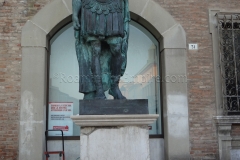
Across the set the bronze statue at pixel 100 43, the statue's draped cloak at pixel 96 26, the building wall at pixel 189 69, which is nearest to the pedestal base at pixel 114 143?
the bronze statue at pixel 100 43

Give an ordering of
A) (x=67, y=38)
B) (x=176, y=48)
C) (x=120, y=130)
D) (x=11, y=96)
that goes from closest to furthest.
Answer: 1. (x=120, y=130)
2. (x=11, y=96)
3. (x=176, y=48)
4. (x=67, y=38)

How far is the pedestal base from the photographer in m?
3.86

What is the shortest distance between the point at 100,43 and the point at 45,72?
9.89 feet

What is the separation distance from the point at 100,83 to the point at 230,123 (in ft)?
12.6

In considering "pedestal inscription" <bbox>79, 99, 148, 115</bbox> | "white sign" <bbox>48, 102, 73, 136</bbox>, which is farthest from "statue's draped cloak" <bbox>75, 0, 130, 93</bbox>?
"white sign" <bbox>48, 102, 73, 136</bbox>

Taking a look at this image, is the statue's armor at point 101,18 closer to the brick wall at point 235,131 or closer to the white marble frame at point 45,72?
the white marble frame at point 45,72

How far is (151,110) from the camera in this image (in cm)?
748

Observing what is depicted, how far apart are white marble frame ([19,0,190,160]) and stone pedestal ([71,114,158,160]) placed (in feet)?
9.69

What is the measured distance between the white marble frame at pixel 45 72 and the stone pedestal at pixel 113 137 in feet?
9.69

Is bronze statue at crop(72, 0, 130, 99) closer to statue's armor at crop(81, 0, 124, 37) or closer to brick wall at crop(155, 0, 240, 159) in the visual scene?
statue's armor at crop(81, 0, 124, 37)

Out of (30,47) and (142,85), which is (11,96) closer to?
(30,47)

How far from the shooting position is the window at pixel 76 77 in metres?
7.17

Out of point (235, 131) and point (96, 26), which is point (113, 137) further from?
point (235, 131)

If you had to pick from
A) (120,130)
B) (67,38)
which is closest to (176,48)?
(67,38)
